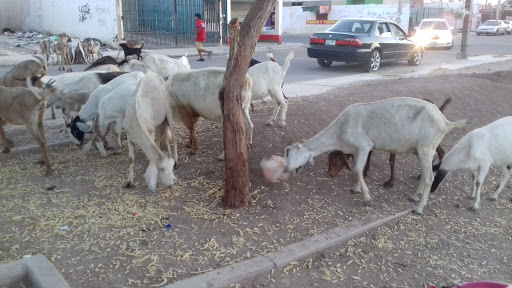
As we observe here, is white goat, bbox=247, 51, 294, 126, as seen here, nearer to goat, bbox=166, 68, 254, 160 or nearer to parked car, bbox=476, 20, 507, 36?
goat, bbox=166, 68, 254, 160

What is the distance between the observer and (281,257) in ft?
13.3

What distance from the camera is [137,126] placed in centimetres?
505

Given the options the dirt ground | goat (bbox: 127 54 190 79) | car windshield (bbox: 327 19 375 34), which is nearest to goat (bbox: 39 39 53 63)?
goat (bbox: 127 54 190 79)

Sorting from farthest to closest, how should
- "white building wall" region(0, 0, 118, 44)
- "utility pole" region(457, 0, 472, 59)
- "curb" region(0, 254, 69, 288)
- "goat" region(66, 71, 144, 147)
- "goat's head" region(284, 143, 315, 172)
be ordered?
"white building wall" region(0, 0, 118, 44) < "utility pole" region(457, 0, 472, 59) < "goat" region(66, 71, 144, 147) < "goat's head" region(284, 143, 315, 172) < "curb" region(0, 254, 69, 288)

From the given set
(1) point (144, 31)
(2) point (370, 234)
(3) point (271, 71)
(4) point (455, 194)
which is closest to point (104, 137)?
(3) point (271, 71)

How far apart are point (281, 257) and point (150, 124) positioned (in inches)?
94.8

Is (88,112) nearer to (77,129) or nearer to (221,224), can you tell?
(77,129)

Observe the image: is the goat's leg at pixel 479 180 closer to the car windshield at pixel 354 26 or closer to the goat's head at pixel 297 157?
the goat's head at pixel 297 157

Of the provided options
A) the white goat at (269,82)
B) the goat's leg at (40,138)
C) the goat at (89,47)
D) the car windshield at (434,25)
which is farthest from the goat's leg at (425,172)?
the car windshield at (434,25)

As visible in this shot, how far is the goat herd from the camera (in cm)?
517

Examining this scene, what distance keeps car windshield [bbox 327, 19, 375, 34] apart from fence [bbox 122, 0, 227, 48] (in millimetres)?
10129

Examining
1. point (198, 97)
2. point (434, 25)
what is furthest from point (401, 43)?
point (198, 97)

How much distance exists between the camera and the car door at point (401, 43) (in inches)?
664

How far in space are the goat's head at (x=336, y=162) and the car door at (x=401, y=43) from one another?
12485 mm
